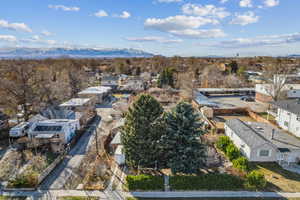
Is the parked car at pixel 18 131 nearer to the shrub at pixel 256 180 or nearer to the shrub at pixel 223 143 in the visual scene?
the shrub at pixel 223 143

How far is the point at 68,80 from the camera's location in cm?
4503

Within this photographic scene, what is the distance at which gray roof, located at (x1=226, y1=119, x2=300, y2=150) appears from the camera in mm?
17688

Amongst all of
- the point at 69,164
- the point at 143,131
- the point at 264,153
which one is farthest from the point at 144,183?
the point at 264,153

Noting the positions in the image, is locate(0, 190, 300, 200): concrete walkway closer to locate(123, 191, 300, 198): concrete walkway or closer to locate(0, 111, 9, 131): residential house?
locate(123, 191, 300, 198): concrete walkway

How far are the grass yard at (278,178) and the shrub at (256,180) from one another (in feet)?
2.65

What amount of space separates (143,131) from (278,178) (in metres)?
11.9

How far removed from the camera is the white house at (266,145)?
17094 millimetres

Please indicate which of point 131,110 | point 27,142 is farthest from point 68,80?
point 131,110

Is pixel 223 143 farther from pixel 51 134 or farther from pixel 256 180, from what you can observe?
pixel 51 134

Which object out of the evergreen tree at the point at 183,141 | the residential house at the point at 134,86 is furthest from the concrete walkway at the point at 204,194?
the residential house at the point at 134,86

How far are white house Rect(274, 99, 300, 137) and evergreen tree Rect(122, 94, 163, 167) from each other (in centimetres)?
1775

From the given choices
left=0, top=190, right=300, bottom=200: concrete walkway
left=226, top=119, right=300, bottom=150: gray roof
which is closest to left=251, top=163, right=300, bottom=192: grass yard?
left=0, top=190, right=300, bottom=200: concrete walkway

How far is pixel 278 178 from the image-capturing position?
15.2 m

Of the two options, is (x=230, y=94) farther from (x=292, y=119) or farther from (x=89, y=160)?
(x=89, y=160)
